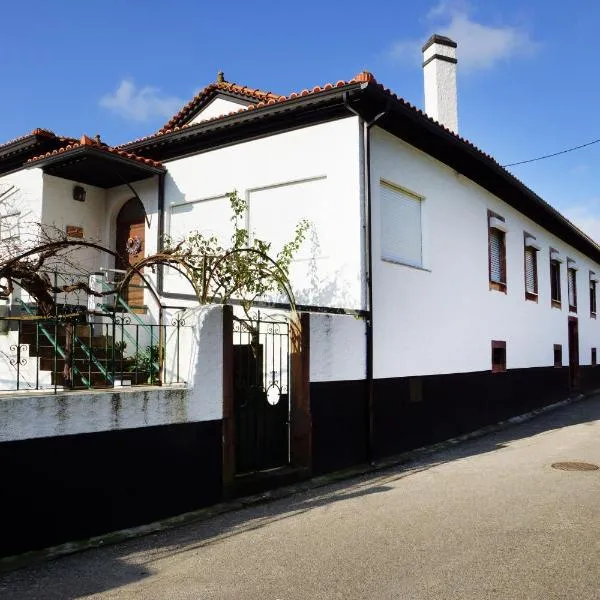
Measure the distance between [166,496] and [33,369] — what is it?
3168 millimetres

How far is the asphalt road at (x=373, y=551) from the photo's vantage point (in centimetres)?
419

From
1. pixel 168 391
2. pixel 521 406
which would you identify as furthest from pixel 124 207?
pixel 521 406

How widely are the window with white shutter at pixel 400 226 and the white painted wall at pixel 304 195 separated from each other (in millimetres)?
789

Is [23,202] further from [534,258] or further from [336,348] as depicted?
[534,258]

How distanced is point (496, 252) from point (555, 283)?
19.2 ft

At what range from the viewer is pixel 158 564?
4.80 m

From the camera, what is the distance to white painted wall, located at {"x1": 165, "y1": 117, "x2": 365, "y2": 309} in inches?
351

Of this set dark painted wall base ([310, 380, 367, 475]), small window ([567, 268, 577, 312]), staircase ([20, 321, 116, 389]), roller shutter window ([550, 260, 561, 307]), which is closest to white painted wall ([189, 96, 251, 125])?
staircase ([20, 321, 116, 389])

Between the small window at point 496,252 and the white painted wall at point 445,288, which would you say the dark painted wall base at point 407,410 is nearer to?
the white painted wall at point 445,288

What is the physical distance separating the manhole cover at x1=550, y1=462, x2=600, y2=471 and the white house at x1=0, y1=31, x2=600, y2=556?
2255 millimetres

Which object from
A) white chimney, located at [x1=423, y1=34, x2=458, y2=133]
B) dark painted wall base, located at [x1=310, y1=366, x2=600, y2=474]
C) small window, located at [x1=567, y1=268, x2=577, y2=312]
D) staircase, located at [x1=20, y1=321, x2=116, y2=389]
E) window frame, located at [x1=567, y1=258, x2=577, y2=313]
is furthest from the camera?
small window, located at [x1=567, y1=268, x2=577, y2=312]

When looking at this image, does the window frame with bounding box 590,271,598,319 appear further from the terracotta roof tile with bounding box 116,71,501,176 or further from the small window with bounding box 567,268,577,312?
the terracotta roof tile with bounding box 116,71,501,176

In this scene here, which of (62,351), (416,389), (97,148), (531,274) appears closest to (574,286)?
(531,274)

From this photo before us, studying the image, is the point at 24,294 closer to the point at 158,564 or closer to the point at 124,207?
the point at 124,207
